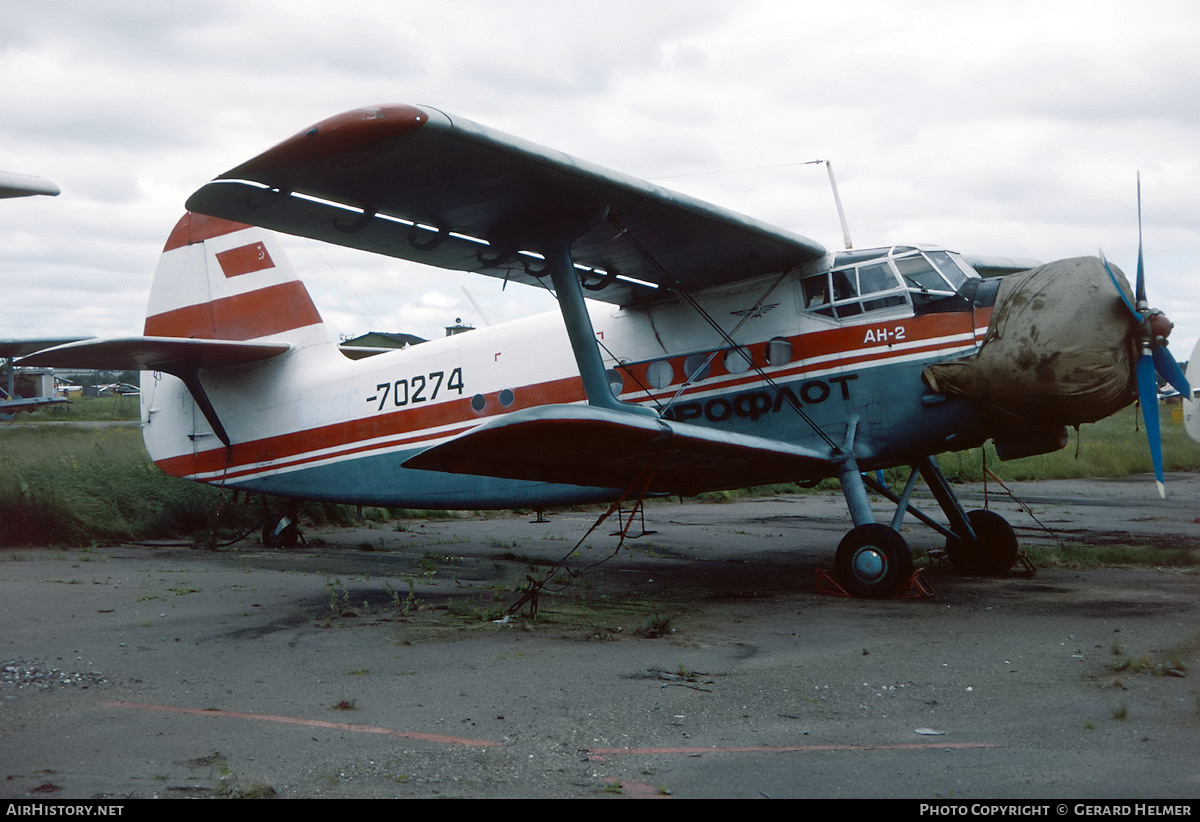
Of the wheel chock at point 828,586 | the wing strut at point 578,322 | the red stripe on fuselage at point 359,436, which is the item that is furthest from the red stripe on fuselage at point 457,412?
the wheel chock at point 828,586

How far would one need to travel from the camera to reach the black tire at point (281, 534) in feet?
39.6

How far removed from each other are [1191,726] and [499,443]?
175 inches

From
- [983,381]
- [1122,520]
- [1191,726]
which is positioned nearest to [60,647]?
[1191,726]

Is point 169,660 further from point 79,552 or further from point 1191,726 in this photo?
point 79,552

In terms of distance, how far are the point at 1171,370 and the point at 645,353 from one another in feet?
14.7

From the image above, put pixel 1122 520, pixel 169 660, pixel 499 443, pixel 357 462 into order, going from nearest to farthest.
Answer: pixel 169 660
pixel 499 443
pixel 357 462
pixel 1122 520

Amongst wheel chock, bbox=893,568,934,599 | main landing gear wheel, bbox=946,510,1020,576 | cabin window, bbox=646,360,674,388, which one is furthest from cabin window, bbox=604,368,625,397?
main landing gear wheel, bbox=946,510,1020,576

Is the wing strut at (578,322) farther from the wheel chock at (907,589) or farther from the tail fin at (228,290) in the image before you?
the tail fin at (228,290)

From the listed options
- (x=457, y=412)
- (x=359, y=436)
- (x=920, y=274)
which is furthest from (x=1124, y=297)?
(x=359, y=436)

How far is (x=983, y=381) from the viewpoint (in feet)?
24.5

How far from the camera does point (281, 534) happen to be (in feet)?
39.7

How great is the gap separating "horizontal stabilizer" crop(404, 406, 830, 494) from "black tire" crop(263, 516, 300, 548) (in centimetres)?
523

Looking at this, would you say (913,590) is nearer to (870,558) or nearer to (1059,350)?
(870,558)

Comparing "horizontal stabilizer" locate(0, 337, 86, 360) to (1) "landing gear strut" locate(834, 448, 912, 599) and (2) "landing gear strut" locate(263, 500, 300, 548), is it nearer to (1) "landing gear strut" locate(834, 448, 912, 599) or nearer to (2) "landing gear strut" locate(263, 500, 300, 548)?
(2) "landing gear strut" locate(263, 500, 300, 548)
